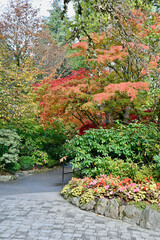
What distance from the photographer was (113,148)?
23.1 feet

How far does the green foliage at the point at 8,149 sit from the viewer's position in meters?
10.4

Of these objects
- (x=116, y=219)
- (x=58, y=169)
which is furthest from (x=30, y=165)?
(x=116, y=219)

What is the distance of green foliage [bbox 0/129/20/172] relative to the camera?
1041cm

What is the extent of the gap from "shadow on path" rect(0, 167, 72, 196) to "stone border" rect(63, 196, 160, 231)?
108 inches

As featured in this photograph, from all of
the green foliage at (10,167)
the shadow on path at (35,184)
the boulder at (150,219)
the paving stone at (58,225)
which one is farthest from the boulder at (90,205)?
the green foliage at (10,167)

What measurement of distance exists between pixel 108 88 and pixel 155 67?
140 centimetres

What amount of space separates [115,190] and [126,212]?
0.63m

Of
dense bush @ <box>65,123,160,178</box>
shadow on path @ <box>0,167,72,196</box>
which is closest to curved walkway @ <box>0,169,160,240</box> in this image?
dense bush @ <box>65,123,160,178</box>

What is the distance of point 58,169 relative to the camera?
13.4 meters

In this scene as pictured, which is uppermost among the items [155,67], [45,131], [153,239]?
[155,67]

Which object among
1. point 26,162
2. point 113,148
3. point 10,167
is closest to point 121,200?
point 113,148

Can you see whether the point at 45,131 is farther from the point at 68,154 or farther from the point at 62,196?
the point at 62,196

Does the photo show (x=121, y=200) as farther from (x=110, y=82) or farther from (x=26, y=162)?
(x=26, y=162)

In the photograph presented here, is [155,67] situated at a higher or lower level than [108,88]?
higher
